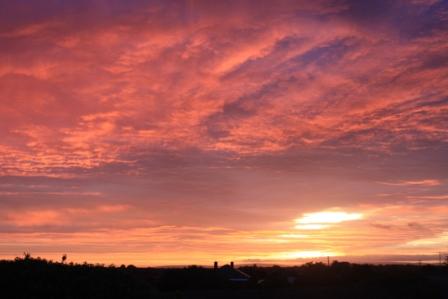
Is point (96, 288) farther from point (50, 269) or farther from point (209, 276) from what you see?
point (209, 276)

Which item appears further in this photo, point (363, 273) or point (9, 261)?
point (363, 273)

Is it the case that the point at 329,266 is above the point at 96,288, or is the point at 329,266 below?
above

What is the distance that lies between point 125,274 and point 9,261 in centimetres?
422

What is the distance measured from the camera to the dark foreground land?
1944cm

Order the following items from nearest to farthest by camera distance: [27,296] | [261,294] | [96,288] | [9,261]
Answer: [27,296]
[96,288]
[9,261]
[261,294]

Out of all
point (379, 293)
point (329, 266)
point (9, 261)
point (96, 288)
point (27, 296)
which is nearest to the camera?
point (27, 296)

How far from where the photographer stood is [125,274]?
2162cm

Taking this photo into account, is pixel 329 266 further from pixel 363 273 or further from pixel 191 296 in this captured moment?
pixel 191 296

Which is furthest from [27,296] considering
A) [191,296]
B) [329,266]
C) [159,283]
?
[329,266]

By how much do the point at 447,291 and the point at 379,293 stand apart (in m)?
7.18

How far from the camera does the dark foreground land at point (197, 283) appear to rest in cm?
1944

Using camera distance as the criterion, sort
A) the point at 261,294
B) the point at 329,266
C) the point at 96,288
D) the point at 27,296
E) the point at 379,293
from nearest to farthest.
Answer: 1. the point at 27,296
2. the point at 96,288
3. the point at 261,294
4. the point at 379,293
5. the point at 329,266

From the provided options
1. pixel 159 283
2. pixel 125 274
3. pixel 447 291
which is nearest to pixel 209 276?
pixel 159 283

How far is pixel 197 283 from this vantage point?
52.9 meters
